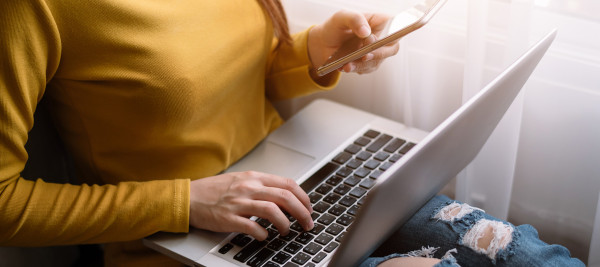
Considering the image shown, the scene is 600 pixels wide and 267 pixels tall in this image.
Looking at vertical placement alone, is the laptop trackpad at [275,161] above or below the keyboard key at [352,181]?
above

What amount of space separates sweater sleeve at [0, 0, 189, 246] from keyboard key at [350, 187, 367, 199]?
0.82 ft

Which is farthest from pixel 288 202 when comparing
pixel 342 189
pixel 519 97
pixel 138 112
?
pixel 519 97

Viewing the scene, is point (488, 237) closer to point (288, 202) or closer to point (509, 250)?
point (509, 250)

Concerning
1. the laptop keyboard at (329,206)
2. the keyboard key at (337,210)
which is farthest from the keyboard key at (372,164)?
the keyboard key at (337,210)

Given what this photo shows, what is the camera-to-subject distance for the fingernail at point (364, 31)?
936 millimetres

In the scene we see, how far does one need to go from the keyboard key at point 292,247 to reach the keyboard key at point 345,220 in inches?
3.2

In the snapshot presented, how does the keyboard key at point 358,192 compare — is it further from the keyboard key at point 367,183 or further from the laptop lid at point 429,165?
the laptop lid at point 429,165

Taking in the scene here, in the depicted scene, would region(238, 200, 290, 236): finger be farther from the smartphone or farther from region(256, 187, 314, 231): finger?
→ the smartphone

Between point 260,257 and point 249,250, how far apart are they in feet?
0.07

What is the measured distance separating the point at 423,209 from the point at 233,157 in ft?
1.04

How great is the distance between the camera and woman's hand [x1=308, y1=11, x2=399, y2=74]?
0.95m

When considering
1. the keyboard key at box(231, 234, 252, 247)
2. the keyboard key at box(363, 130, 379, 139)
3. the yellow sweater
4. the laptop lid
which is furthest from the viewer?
the keyboard key at box(363, 130, 379, 139)

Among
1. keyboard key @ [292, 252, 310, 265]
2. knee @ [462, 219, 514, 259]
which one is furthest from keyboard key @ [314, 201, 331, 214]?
knee @ [462, 219, 514, 259]

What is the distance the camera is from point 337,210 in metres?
0.95
